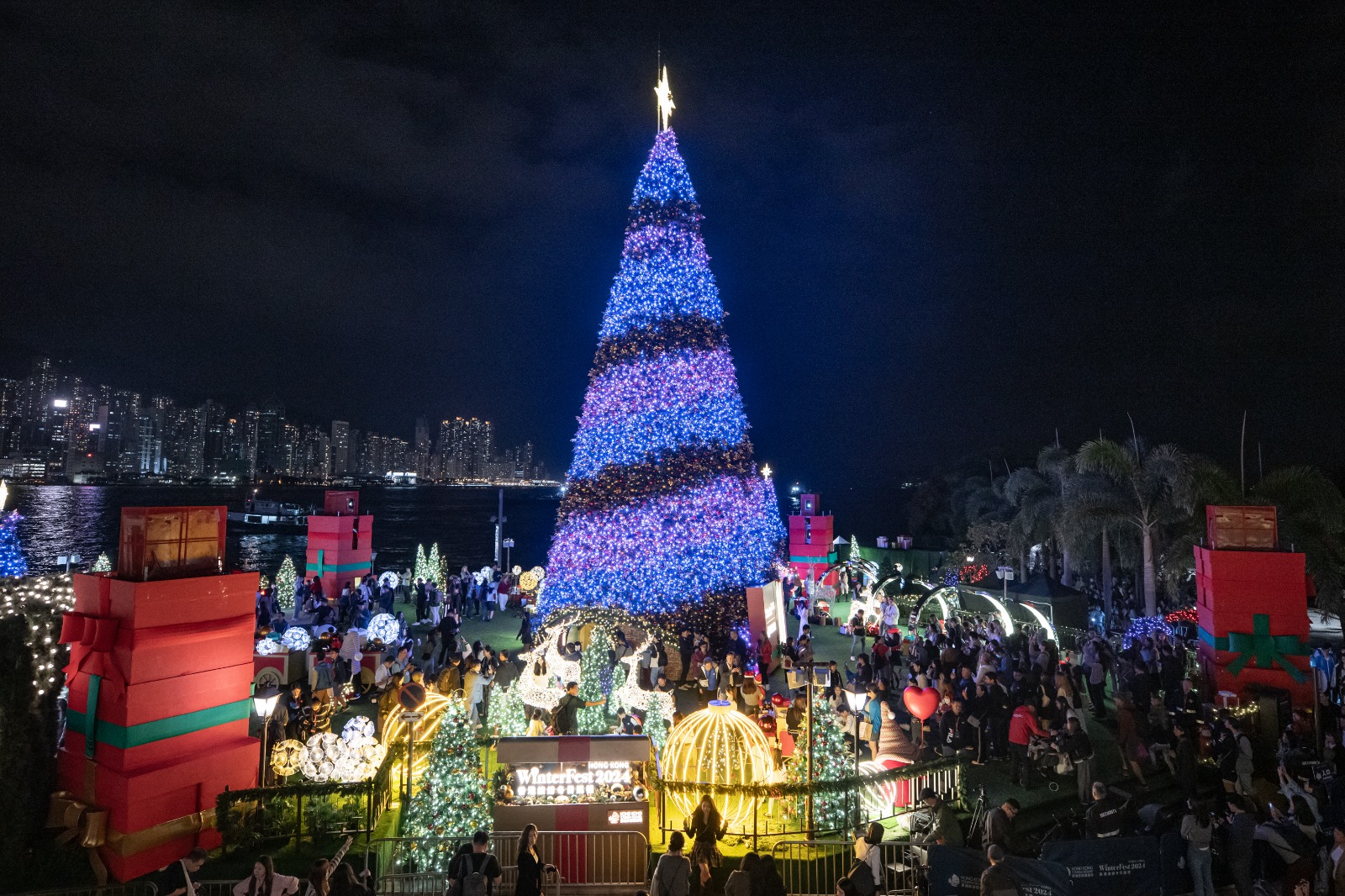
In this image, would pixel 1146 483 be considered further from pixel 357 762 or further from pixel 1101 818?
pixel 357 762

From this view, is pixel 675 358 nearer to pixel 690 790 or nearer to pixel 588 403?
pixel 588 403

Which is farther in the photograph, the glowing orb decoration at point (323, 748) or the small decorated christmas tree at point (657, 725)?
the small decorated christmas tree at point (657, 725)

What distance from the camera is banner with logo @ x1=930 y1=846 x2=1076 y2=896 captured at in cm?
643

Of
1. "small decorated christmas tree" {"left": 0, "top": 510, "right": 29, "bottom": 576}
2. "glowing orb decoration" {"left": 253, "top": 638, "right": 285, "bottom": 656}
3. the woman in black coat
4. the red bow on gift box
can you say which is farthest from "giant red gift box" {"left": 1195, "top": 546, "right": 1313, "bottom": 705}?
"small decorated christmas tree" {"left": 0, "top": 510, "right": 29, "bottom": 576}

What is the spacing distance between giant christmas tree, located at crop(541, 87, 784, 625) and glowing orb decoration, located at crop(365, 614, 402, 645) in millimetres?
3778

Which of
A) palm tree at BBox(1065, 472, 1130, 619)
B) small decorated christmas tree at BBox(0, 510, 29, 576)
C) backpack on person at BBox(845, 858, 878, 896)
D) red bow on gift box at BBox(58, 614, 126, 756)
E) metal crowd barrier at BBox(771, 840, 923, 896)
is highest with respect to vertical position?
palm tree at BBox(1065, 472, 1130, 619)

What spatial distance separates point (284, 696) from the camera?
1228 cm

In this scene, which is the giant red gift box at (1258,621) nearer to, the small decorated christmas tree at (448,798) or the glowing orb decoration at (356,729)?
the small decorated christmas tree at (448,798)

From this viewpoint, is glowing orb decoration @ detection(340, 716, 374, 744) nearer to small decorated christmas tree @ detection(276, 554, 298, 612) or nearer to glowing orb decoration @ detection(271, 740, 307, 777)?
glowing orb decoration @ detection(271, 740, 307, 777)

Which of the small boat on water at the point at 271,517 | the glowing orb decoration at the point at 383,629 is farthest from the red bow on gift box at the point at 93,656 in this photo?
the small boat on water at the point at 271,517

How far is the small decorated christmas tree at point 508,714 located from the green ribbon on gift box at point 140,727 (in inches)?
138

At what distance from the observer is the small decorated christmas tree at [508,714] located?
1030 cm

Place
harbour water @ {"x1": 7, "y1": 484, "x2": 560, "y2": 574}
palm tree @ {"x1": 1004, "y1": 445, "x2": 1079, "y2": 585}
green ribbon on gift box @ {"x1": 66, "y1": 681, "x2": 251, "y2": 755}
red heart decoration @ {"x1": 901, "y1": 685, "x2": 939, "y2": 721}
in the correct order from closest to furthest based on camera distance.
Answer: green ribbon on gift box @ {"x1": 66, "y1": 681, "x2": 251, "y2": 755}
red heart decoration @ {"x1": 901, "y1": 685, "x2": 939, "y2": 721}
palm tree @ {"x1": 1004, "y1": 445, "x2": 1079, "y2": 585}
harbour water @ {"x1": 7, "y1": 484, "x2": 560, "y2": 574}

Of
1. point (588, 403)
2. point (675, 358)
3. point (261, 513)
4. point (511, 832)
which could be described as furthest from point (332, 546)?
point (261, 513)
